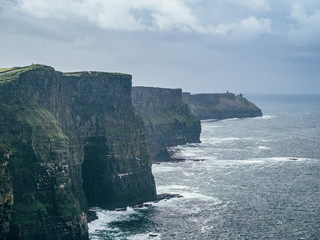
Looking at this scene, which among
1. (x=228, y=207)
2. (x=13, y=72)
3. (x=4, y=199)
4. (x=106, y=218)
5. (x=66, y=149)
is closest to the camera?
(x=4, y=199)

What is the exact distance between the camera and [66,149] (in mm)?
101938

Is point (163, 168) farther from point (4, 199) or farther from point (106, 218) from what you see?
point (4, 199)

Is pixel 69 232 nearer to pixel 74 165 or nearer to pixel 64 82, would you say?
pixel 74 165

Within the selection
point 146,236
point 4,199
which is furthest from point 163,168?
point 4,199

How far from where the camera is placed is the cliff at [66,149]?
90.8 metres

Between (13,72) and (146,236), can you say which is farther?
(13,72)

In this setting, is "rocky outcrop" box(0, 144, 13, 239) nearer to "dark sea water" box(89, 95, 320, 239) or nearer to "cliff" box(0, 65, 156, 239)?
"cliff" box(0, 65, 156, 239)

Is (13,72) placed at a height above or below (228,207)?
above

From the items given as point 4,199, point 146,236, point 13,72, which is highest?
point 13,72

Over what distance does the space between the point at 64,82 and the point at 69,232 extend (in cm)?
4259

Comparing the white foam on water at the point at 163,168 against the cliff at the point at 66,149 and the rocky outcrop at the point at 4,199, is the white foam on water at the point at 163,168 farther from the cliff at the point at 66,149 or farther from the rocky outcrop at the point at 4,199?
the rocky outcrop at the point at 4,199

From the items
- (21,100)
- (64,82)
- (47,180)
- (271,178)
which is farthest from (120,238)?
(271,178)

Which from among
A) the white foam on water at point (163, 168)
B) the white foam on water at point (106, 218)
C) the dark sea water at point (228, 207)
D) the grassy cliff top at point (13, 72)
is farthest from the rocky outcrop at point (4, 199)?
the white foam on water at point (163, 168)

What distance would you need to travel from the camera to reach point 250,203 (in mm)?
124375
